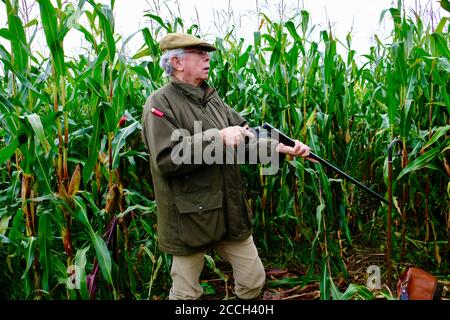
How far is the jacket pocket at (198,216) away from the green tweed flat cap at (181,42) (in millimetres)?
806

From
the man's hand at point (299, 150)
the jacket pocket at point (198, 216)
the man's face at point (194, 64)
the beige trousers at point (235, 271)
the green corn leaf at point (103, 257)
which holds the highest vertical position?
the man's face at point (194, 64)

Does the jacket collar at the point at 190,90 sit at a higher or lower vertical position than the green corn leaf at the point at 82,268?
higher

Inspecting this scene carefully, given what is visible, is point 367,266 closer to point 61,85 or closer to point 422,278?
point 422,278

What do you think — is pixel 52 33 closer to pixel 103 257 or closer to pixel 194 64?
pixel 194 64

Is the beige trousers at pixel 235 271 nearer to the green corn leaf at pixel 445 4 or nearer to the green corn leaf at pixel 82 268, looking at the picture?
the green corn leaf at pixel 82 268

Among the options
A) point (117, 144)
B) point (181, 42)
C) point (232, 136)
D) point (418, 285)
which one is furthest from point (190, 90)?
point (418, 285)

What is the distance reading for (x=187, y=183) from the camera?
2.26 m

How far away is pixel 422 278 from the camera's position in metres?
2.18

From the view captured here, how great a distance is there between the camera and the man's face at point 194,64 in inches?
91.6

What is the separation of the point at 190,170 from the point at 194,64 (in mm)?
602

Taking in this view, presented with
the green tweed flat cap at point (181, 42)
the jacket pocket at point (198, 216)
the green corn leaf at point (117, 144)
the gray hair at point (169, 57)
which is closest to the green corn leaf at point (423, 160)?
the jacket pocket at point (198, 216)

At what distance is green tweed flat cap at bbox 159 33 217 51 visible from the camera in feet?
7.52

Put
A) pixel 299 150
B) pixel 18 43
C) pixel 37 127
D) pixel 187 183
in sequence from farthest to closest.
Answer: pixel 299 150
pixel 187 183
pixel 18 43
pixel 37 127
